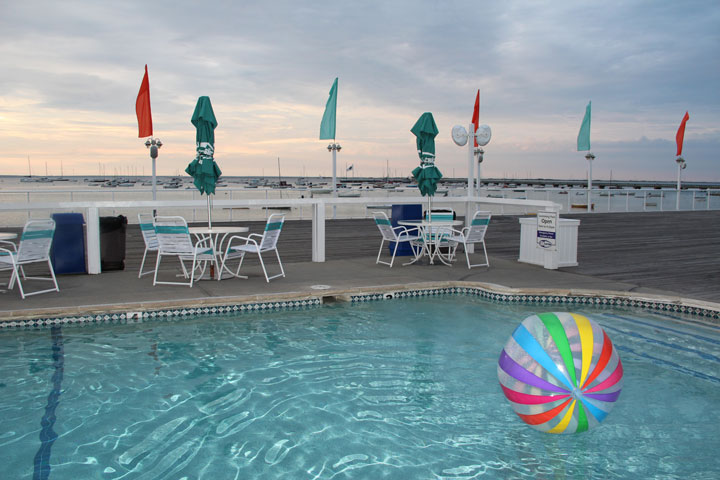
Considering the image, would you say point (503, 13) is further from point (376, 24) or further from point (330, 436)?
point (330, 436)

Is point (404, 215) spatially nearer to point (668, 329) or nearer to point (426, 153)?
point (426, 153)

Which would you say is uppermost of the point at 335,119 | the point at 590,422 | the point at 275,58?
the point at 275,58

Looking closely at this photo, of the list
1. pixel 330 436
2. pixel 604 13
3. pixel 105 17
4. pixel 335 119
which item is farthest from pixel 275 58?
pixel 330 436

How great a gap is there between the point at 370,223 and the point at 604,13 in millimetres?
7484

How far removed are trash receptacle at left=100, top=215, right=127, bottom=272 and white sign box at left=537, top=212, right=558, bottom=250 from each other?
18.1 feet

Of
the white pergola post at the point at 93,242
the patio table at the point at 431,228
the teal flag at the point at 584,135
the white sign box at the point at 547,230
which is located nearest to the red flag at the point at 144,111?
the white pergola post at the point at 93,242

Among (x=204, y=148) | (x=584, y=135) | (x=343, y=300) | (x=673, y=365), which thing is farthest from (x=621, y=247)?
(x=584, y=135)

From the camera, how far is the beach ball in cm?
237

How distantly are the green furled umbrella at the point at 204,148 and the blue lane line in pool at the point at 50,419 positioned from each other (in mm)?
2341

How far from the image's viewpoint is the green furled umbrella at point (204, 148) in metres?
6.32

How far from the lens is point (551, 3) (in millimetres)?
11359

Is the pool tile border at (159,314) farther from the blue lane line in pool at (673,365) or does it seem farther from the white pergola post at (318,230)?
the blue lane line in pool at (673,365)

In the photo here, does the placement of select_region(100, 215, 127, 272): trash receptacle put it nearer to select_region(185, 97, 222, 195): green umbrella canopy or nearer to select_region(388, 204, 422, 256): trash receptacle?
select_region(185, 97, 222, 195): green umbrella canopy

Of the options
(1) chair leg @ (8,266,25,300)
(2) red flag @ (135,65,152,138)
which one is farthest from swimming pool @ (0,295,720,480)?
(2) red flag @ (135,65,152,138)
